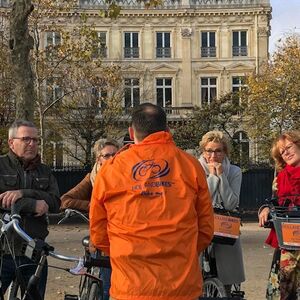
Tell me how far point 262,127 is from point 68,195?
24.3 meters

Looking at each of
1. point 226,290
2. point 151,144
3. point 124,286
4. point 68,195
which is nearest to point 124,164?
point 151,144

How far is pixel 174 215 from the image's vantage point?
10.8 ft

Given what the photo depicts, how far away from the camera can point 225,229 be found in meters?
5.48

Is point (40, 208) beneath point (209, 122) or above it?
beneath

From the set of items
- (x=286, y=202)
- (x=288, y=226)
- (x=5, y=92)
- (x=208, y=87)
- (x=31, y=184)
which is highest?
(x=208, y=87)

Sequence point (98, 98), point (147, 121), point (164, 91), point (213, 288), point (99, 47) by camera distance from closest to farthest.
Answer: point (147, 121) → point (213, 288) → point (99, 47) → point (98, 98) → point (164, 91)

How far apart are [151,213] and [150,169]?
248mm

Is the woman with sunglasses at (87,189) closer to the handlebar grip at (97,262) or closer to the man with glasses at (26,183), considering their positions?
the man with glasses at (26,183)

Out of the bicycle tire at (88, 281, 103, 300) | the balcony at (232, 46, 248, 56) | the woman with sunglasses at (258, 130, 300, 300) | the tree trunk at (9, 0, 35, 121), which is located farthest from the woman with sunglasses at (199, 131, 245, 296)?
the balcony at (232, 46, 248, 56)

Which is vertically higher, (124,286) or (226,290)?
(124,286)

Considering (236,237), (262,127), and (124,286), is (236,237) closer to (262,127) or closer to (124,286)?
(124,286)

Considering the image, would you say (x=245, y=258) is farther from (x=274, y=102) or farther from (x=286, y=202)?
(x=274, y=102)

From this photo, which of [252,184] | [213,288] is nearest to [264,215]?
[213,288]

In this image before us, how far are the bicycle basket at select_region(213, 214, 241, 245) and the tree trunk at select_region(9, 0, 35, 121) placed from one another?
6218mm
